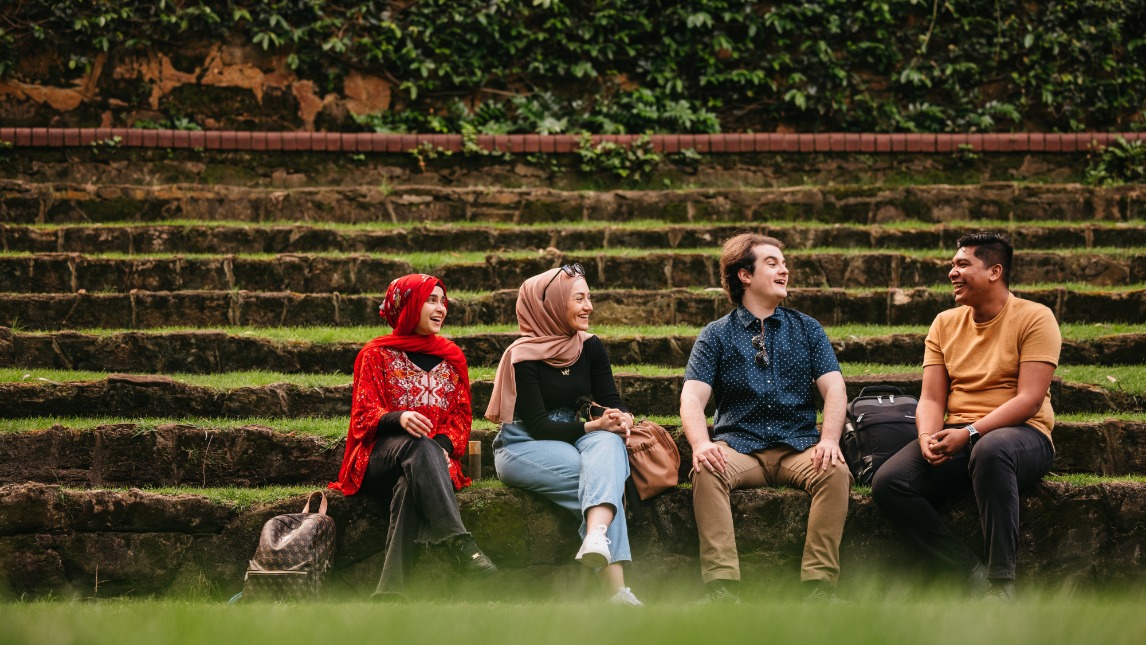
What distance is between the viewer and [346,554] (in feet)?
14.0

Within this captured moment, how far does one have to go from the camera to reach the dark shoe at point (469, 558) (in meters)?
3.97

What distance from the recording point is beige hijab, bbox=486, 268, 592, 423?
4.52 meters

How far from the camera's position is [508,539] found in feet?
14.0

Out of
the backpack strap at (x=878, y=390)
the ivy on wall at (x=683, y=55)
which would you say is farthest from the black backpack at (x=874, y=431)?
the ivy on wall at (x=683, y=55)

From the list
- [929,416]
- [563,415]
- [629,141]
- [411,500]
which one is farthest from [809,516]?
[629,141]

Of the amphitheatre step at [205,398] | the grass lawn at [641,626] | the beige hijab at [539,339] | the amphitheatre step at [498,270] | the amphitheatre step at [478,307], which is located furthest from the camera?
the amphitheatre step at [498,270]

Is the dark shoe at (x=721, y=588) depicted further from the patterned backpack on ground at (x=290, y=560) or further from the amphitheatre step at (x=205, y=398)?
the amphitheatre step at (x=205, y=398)

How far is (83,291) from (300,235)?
161cm

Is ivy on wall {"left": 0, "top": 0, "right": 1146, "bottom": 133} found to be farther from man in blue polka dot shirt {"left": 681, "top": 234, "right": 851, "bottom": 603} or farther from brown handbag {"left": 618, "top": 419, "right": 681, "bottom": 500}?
brown handbag {"left": 618, "top": 419, "right": 681, "bottom": 500}

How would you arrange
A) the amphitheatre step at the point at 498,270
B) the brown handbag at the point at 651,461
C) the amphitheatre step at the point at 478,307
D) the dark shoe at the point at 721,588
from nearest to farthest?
the dark shoe at the point at 721,588 < the brown handbag at the point at 651,461 < the amphitheatre step at the point at 478,307 < the amphitheatre step at the point at 498,270

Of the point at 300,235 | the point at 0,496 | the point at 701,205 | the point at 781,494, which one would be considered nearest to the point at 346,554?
the point at 0,496

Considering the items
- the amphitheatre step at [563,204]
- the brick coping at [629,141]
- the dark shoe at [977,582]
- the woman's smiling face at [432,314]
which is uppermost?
the brick coping at [629,141]

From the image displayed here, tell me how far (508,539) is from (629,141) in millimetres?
5670

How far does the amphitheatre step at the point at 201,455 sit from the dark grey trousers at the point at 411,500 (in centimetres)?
54
